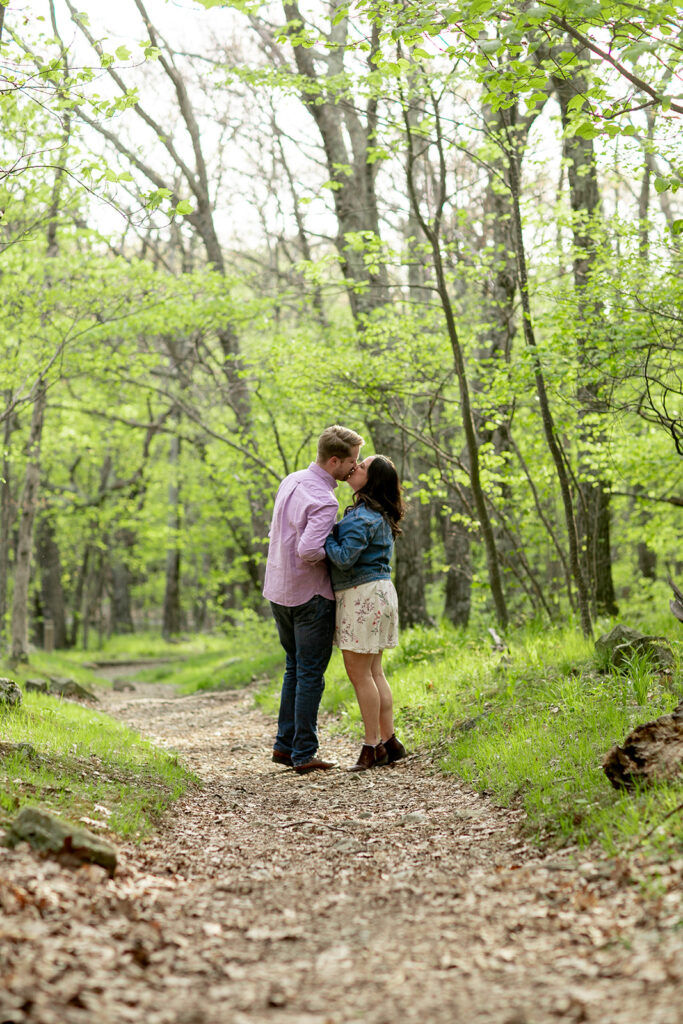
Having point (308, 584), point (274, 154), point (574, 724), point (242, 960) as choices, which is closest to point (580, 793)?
point (574, 724)

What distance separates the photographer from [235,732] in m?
8.38

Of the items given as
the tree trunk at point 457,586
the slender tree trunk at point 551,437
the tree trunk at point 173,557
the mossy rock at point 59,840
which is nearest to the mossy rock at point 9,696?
the mossy rock at point 59,840

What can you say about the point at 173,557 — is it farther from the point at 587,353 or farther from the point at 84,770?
the point at 84,770

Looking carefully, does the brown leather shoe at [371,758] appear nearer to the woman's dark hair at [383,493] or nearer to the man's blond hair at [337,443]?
the woman's dark hair at [383,493]

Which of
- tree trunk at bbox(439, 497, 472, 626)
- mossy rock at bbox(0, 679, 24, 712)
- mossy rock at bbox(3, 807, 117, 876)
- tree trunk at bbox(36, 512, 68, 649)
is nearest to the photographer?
mossy rock at bbox(3, 807, 117, 876)

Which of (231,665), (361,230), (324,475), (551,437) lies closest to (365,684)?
(324,475)

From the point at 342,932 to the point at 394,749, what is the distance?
308 centimetres

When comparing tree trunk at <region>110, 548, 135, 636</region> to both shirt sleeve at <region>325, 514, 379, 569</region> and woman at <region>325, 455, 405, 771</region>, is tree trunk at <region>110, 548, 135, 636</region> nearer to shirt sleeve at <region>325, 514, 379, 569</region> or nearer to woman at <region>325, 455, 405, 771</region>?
woman at <region>325, 455, 405, 771</region>

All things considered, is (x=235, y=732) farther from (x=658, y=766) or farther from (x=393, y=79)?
(x=393, y=79)

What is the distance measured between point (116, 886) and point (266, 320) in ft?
34.6

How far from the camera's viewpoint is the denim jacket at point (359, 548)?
223 inches

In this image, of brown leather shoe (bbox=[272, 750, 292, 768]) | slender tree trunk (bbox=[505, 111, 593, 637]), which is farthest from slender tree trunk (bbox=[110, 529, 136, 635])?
brown leather shoe (bbox=[272, 750, 292, 768])

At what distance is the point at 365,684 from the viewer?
5785 mm

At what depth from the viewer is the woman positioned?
572 cm
